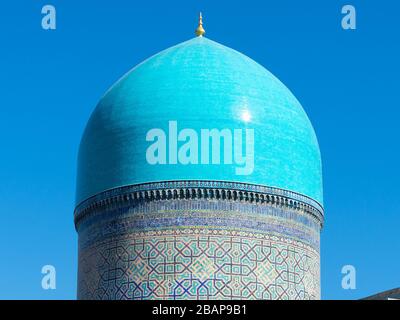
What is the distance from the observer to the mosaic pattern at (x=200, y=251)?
42.4 ft

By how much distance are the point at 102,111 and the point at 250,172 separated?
2.16 m

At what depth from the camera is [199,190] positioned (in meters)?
13.2

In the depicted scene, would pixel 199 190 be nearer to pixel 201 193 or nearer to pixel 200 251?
pixel 201 193

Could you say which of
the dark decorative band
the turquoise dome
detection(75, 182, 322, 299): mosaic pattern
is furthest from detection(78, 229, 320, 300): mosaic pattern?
the turquoise dome

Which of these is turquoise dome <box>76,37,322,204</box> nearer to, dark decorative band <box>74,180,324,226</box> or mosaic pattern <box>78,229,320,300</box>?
dark decorative band <box>74,180,324,226</box>

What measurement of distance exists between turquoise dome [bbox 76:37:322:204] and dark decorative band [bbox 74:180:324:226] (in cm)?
7

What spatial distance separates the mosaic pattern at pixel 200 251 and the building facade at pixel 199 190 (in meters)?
0.01

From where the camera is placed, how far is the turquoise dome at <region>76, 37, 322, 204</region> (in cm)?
1343

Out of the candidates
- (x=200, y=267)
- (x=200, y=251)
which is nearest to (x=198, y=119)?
(x=200, y=251)

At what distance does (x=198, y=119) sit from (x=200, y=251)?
1554 mm
